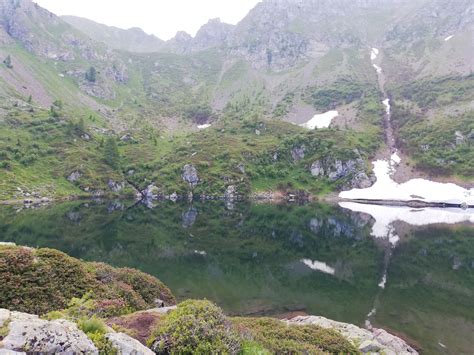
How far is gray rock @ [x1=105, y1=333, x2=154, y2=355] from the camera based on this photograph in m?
11.7

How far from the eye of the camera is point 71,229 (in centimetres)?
7644

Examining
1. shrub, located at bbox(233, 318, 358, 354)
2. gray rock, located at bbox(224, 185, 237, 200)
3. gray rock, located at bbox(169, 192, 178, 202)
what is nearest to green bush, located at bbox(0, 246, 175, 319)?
shrub, located at bbox(233, 318, 358, 354)

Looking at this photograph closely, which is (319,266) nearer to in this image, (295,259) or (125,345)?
(295,259)

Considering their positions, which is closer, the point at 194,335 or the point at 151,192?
the point at 194,335

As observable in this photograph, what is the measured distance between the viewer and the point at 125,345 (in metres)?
11.8

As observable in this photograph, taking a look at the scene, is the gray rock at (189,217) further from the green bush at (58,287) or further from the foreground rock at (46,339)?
the foreground rock at (46,339)

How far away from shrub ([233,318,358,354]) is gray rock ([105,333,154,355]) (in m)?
6.61

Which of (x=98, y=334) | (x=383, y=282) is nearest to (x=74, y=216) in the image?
(x=383, y=282)

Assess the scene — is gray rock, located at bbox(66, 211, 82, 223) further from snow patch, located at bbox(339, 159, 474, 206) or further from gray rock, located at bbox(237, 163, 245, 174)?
snow patch, located at bbox(339, 159, 474, 206)

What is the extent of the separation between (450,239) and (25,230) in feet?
263

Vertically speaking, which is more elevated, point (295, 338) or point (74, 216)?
point (295, 338)

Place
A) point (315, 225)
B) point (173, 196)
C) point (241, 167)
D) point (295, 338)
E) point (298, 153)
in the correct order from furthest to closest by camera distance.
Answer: point (298, 153)
point (241, 167)
point (173, 196)
point (315, 225)
point (295, 338)

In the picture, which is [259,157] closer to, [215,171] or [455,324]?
[215,171]

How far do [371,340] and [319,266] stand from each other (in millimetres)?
29617
